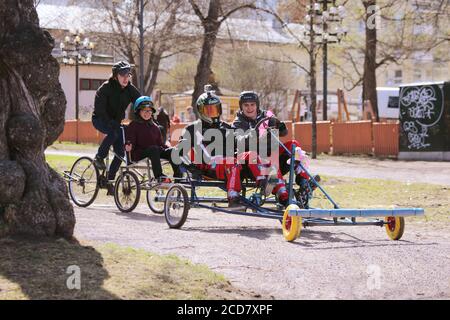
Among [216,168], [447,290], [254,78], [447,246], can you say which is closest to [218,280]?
[447,290]

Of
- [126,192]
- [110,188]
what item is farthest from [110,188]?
[126,192]

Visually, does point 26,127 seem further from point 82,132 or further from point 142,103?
point 82,132

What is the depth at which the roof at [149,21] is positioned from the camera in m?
28.7

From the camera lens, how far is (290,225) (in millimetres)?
8594

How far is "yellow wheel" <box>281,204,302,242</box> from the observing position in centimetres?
832

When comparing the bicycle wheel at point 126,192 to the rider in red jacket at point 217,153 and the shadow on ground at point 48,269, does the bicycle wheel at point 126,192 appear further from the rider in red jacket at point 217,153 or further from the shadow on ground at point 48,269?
the shadow on ground at point 48,269

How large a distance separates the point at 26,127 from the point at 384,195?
9027 mm

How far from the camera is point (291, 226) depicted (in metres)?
8.39

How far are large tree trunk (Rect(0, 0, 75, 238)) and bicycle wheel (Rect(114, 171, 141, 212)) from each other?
14.0 feet

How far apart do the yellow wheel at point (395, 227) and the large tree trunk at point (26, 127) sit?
3571mm

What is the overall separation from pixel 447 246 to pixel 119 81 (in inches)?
220

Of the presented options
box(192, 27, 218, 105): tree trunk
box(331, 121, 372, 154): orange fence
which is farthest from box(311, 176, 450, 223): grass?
box(331, 121, 372, 154): orange fence

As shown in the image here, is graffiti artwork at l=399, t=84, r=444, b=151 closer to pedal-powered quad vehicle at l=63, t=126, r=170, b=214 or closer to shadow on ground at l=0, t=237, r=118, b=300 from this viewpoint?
pedal-powered quad vehicle at l=63, t=126, r=170, b=214
